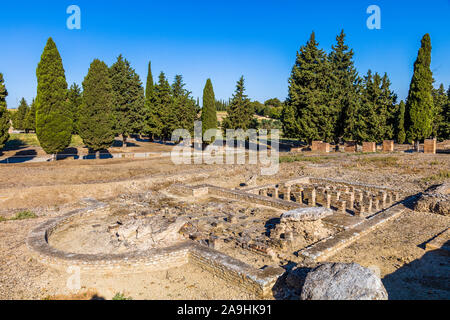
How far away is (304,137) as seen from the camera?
1310 inches

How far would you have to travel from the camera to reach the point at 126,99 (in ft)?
112

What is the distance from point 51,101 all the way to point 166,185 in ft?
40.0

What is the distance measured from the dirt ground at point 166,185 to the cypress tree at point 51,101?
2.67 metres

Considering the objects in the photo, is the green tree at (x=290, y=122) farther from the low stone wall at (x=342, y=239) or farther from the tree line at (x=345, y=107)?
the low stone wall at (x=342, y=239)

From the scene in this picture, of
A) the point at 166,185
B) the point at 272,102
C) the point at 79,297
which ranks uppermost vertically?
the point at 272,102

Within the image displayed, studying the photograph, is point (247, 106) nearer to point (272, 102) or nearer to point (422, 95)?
point (422, 95)

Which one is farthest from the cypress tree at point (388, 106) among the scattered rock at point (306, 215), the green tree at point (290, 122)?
the scattered rock at point (306, 215)

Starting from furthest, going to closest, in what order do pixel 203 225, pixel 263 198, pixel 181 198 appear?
pixel 181 198
pixel 263 198
pixel 203 225

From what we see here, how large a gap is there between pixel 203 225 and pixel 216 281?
3938mm

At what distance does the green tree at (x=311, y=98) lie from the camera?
1280 inches

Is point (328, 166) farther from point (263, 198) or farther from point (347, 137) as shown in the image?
point (347, 137)

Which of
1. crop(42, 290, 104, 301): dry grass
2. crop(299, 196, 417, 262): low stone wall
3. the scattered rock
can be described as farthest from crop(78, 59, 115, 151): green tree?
crop(299, 196, 417, 262): low stone wall

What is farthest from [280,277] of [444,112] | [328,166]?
[444,112]

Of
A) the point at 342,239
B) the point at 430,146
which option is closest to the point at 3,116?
the point at 342,239
